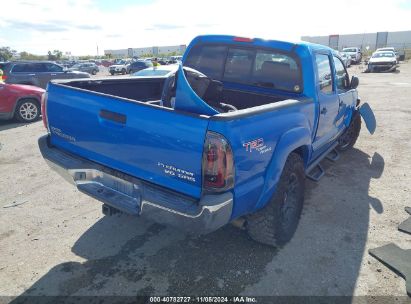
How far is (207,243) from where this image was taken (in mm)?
3355

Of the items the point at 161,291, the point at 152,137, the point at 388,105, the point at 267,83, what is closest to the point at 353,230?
the point at 267,83

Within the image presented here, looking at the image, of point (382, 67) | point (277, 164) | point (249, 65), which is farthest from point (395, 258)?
point (382, 67)

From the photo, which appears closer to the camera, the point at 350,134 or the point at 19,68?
the point at 350,134

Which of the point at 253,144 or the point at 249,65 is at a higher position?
the point at 249,65

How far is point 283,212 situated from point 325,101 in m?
1.58

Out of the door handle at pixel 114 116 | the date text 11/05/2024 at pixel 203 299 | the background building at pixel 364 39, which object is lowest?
the date text 11/05/2024 at pixel 203 299

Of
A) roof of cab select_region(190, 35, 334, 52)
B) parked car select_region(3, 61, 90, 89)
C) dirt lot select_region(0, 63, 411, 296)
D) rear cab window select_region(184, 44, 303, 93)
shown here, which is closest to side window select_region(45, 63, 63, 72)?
parked car select_region(3, 61, 90, 89)

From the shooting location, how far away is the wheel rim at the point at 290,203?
3293 mm

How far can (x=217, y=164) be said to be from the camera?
2260 millimetres

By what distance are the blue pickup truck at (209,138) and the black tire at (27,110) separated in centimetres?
588

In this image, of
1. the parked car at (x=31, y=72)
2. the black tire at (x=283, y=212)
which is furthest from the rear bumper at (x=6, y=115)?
the black tire at (x=283, y=212)

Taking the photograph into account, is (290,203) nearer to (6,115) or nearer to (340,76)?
(340,76)

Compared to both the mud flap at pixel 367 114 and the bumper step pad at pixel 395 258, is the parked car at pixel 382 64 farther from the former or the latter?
the bumper step pad at pixel 395 258

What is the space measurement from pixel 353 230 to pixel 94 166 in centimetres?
288
